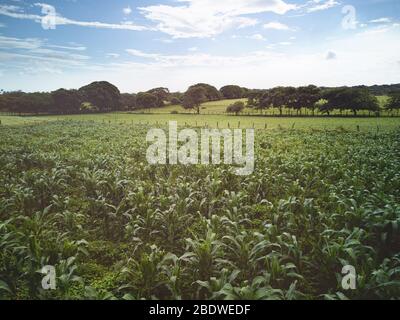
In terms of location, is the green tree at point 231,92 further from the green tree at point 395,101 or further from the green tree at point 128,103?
the green tree at point 395,101

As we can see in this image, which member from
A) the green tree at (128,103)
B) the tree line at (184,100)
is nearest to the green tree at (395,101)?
the tree line at (184,100)

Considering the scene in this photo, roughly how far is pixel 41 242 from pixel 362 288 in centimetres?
635

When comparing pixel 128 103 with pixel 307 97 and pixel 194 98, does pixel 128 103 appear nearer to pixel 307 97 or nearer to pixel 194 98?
pixel 194 98

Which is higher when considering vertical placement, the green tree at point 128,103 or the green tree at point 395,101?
the green tree at point 128,103

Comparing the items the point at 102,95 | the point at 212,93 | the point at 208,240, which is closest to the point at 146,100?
the point at 102,95

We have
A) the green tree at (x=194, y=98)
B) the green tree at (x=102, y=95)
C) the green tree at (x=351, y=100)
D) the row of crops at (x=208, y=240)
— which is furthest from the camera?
the green tree at (x=102, y=95)

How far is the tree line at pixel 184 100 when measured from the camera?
164 feet

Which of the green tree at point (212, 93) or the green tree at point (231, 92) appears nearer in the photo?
the green tree at point (212, 93)

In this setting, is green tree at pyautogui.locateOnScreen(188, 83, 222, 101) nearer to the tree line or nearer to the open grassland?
the tree line

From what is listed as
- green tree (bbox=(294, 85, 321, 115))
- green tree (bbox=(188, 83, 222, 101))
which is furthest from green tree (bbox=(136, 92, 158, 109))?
green tree (bbox=(294, 85, 321, 115))

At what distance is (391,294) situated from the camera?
4867mm

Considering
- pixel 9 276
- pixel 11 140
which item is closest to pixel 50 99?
pixel 11 140

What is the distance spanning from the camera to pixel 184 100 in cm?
7619
